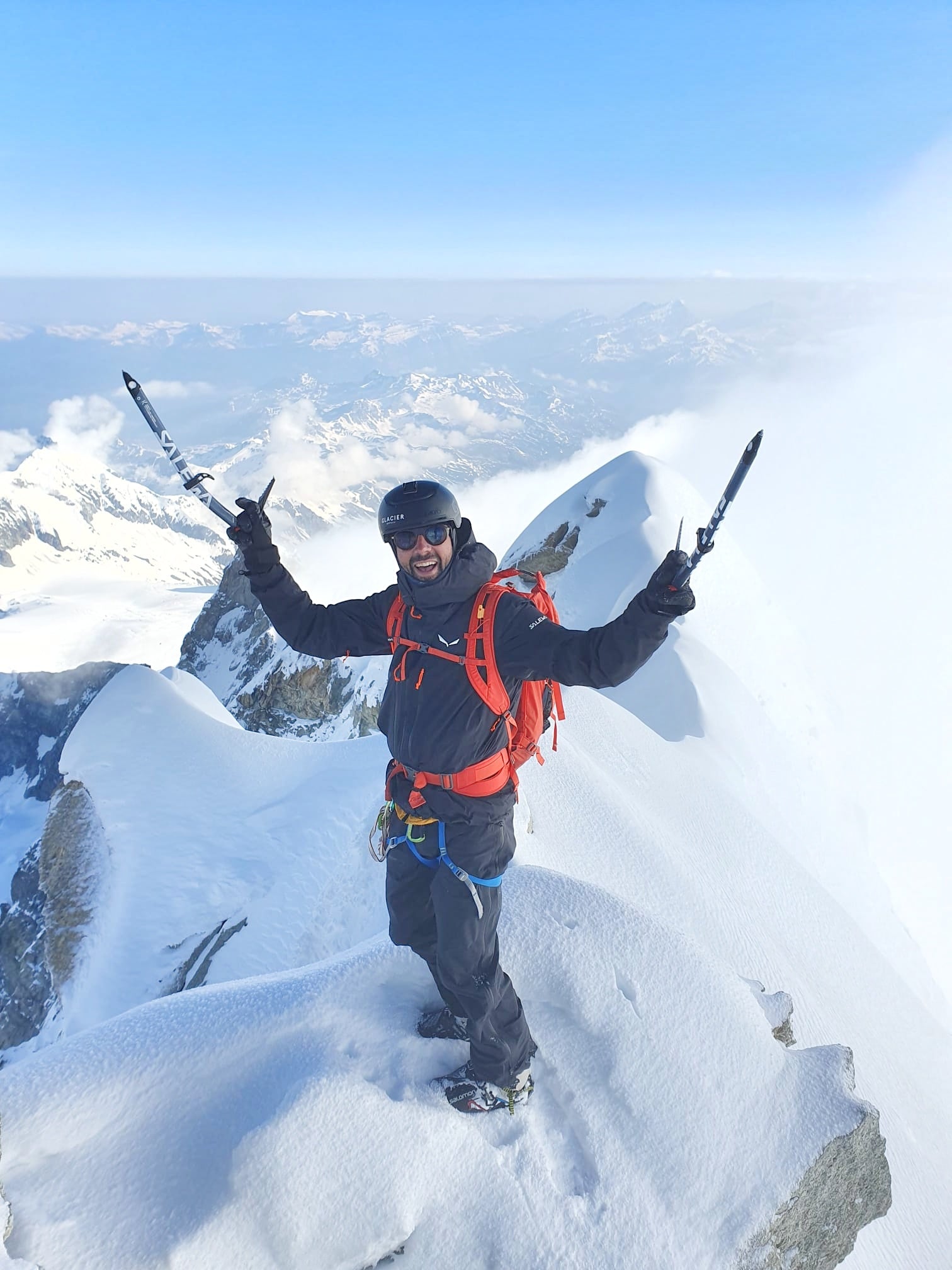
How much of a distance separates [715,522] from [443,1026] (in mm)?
4103

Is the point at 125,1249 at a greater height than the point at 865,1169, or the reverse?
the point at 125,1249

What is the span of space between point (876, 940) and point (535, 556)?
19.5 meters

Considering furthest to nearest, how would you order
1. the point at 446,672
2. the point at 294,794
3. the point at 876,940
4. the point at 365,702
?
the point at 365,702, the point at 876,940, the point at 294,794, the point at 446,672

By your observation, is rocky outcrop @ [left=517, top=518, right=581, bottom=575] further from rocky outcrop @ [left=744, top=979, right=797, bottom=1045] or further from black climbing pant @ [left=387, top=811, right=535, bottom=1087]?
black climbing pant @ [left=387, top=811, right=535, bottom=1087]

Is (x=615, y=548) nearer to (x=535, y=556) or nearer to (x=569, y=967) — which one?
(x=535, y=556)

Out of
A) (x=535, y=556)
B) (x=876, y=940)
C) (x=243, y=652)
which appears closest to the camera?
(x=876, y=940)

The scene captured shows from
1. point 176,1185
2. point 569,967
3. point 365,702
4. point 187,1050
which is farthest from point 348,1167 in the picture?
point 365,702

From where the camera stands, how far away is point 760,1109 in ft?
15.8

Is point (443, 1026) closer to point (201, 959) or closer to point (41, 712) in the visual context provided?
point (201, 959)

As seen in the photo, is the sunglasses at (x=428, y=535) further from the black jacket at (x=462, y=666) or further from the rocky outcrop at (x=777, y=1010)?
the rocky outcrop at (x=777, y=1010)

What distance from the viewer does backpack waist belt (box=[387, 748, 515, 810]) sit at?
176 inches

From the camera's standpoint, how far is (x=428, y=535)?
4.57 meters

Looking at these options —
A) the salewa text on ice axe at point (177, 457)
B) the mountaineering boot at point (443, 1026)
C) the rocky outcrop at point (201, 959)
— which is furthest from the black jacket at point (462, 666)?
the rocky outcrop at point (201, 959)

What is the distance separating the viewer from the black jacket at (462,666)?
4.12 meters
